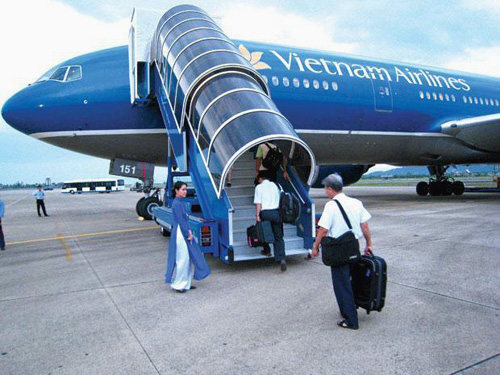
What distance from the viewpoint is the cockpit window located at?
1071 centimetres

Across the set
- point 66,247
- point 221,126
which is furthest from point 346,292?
point 66,247

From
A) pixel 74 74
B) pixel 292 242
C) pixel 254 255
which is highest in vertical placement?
pixel 74 74

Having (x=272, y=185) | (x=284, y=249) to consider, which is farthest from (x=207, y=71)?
(x=284, y=249)

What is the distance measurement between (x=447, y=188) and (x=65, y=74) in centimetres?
1933

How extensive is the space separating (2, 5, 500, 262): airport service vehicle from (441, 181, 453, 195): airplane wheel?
2779 millimetres

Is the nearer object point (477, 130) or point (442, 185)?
point (477, 130)

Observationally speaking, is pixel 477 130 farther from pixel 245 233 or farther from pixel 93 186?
pixel 93 186

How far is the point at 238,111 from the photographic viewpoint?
20.6ft

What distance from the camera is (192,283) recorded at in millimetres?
5473

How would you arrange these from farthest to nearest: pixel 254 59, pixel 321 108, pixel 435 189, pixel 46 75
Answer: pixel 435 189
pixel 321 108
pixel 254 59
pixel 46 75

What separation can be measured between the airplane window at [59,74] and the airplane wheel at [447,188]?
1909 cm

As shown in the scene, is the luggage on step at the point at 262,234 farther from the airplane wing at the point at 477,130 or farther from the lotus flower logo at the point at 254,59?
the airplane wing at the point at 477,130

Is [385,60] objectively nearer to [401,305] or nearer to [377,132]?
[377,132]

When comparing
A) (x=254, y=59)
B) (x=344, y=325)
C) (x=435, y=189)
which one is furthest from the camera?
(x=435, y=189)
